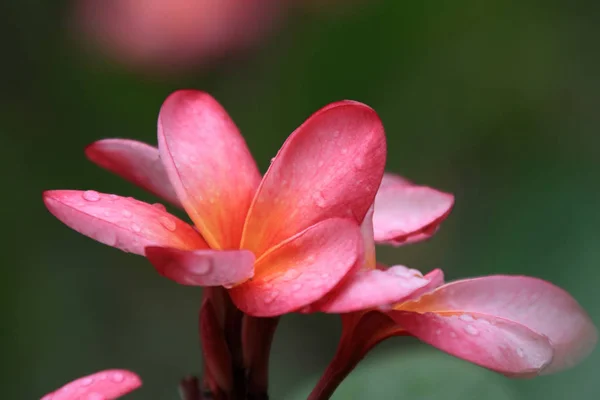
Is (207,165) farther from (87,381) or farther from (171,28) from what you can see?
(171,28)

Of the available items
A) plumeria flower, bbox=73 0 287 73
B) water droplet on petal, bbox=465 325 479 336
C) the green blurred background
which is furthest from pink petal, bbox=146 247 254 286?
plumeria flower, bbox=73 0 287 73

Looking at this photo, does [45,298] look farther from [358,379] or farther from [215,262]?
[215,262]

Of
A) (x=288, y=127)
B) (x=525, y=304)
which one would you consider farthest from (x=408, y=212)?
(x=288, y=127)

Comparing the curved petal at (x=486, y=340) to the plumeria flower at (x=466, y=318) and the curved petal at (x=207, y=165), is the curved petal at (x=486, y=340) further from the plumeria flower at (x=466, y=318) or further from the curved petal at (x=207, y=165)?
the curved petal at (x=207, y=165)

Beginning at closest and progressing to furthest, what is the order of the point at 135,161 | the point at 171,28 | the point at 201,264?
1. the point at 201,264
2. the point at 135,161
3. the point at 171,28

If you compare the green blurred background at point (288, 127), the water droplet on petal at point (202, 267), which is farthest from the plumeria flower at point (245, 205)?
the green blurred background at point (288, 127)

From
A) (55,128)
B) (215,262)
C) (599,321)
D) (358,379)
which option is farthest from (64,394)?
(55,128)

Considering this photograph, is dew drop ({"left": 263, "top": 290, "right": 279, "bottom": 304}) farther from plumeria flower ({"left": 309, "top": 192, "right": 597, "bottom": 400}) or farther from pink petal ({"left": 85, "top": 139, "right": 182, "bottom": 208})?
pink petal ({"left": 85, "top": 139, "right": 182, "bottom": 208})
